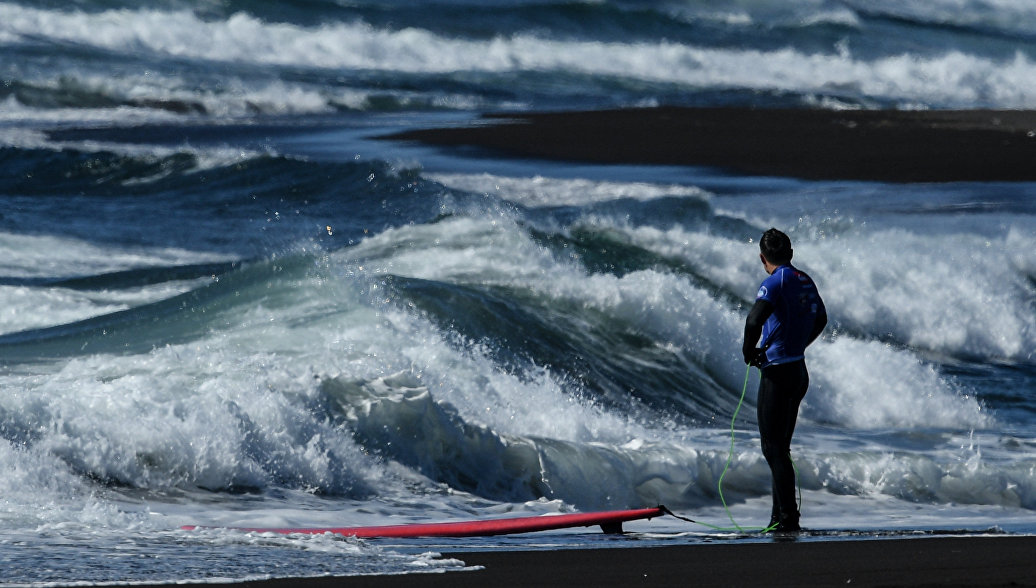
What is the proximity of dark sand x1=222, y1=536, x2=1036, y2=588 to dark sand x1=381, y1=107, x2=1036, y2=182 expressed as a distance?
50.5 feet

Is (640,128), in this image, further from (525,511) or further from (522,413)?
(525,511)

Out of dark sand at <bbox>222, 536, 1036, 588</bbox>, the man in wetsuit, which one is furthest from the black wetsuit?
dark sand at <bbox>222, 536, 1036, 588</bbox>

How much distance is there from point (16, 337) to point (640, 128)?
1608 cm

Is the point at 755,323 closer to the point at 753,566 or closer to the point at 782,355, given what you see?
the point at 782,355

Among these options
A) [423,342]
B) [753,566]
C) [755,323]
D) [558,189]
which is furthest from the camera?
[558,189]

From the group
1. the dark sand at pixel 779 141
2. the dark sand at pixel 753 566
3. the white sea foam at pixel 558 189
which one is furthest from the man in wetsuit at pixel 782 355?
the dark sand at pixel 779 141

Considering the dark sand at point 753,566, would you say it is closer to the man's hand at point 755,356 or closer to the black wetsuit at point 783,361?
the black wetsuit at point 783,361

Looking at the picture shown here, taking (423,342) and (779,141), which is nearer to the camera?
(423,342)

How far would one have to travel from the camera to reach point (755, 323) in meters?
6.80

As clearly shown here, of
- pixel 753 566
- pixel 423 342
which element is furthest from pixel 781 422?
pixel 423 342

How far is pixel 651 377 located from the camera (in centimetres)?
1133

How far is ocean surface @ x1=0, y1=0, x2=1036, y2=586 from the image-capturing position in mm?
7441

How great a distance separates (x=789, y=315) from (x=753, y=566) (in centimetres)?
155

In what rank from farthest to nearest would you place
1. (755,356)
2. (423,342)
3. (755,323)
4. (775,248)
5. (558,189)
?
(558,189) < (423,342) < (775,248) < (755,356) < (755,323)
